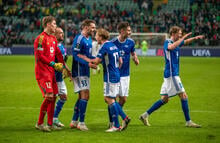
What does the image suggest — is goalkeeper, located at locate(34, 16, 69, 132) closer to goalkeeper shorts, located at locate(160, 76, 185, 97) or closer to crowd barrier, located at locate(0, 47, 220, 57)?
goalkeeper shorts, located at locate(160, 76, 185, 97)

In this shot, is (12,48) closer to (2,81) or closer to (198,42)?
(198,42)

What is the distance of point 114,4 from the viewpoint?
146 feet

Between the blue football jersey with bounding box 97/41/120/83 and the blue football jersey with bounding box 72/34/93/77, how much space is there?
1.64 ft

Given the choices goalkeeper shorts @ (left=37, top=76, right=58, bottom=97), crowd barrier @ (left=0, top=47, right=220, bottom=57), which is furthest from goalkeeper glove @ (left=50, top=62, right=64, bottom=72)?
crowd barrier @ (left=0, top=47, right=220, bottom=57)

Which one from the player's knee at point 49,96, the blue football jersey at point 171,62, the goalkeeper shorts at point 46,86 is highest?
the blue football jersey at point 171,62

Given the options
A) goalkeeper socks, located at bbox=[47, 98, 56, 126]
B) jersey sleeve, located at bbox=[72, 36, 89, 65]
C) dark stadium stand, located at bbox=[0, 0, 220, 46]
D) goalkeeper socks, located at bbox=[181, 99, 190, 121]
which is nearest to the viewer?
goalkeeper socks, located at bbox=[47, 98, 56, 126]

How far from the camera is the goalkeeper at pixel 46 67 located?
355 inches

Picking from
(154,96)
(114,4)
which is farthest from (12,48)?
(154,96)

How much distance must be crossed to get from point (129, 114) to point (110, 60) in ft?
9.24

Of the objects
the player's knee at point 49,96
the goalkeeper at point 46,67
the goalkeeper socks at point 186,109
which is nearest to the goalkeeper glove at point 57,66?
the goalkeeper at point 46,67

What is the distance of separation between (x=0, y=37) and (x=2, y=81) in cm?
2417

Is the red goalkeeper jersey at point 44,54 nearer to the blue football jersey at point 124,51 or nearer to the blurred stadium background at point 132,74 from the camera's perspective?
the blurred stadium background at point 132,74

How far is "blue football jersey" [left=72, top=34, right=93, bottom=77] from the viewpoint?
9477 millimetres

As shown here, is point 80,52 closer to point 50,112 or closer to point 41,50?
point 41,50
